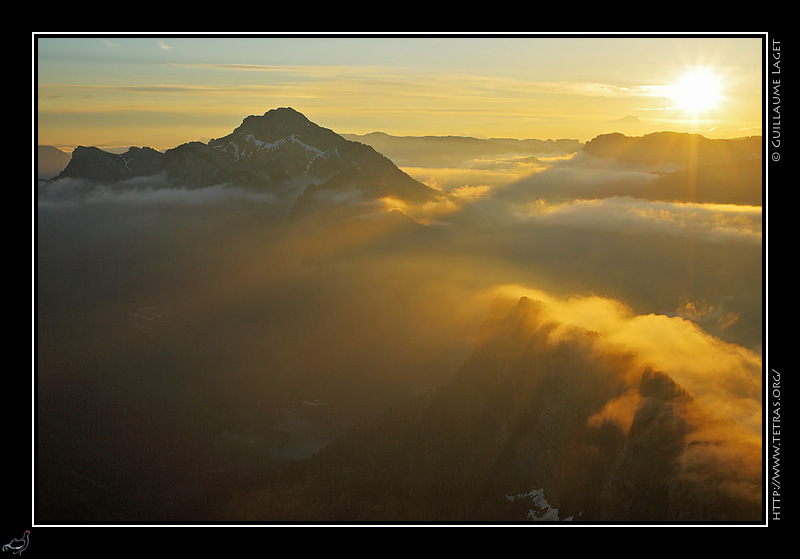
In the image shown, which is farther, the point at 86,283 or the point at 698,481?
the point at 86,283

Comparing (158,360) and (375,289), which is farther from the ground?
(375,289)

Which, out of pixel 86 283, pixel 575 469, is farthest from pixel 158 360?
pixel 575 469

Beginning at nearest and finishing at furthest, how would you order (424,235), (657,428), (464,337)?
1. (657,428)
2. (464,337)
3. (424,235)

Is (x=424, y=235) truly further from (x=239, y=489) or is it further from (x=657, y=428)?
(x=657, y=428)

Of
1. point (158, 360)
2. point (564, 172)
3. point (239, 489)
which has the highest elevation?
point (564, 172)

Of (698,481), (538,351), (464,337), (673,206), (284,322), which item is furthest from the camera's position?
(284,322)

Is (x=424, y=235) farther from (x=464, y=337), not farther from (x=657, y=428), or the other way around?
(x=657, y=428)

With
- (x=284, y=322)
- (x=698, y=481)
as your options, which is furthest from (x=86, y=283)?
(x=698, y=481)

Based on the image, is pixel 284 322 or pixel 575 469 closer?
pixel 575 469

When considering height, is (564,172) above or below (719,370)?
above

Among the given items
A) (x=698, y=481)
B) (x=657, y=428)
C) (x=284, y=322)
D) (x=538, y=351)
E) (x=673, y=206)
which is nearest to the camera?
(x=698, y=481)
